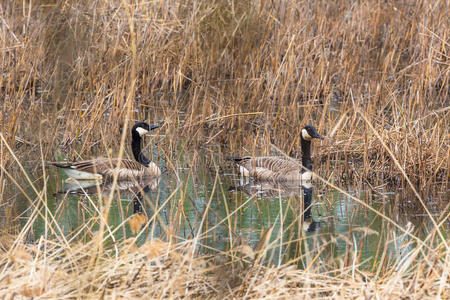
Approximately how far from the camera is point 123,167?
31.2 feet

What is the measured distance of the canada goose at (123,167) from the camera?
8852 millimetres

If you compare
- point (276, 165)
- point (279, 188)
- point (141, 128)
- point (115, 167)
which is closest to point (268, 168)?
point (276, 165)

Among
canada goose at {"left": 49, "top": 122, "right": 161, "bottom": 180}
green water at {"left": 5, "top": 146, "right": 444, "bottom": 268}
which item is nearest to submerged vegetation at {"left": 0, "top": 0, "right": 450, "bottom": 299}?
green water at {"left": 5, "top": 146, "right": 444, "bottom": 268}

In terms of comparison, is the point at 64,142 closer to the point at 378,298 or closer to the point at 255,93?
the point at 255,93

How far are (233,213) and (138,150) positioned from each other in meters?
4.39

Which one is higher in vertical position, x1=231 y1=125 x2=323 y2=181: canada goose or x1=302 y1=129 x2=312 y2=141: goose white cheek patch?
x1=302 y1=129 x2=312 y2=141: goose white cheek patch

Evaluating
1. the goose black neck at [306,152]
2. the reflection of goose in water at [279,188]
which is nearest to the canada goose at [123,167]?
the reflection of goose in water at [279,188]

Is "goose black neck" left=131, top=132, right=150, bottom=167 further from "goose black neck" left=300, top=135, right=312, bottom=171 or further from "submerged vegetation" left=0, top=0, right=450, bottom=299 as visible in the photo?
"goose black neck" left=300, top=135, right=312, bottom=171

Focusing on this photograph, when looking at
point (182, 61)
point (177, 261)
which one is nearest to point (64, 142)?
point (182, 61)

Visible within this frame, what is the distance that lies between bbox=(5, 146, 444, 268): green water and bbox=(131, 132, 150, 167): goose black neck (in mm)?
236

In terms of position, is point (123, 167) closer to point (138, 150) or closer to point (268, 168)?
point (138, 150)

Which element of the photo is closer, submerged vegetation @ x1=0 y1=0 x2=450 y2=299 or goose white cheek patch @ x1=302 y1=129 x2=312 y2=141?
submerged vegetation @ x1=0 y1=0 x2=450 y2=299

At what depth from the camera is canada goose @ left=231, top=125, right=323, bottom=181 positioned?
9.12 m

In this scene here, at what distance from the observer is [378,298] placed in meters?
4.05
